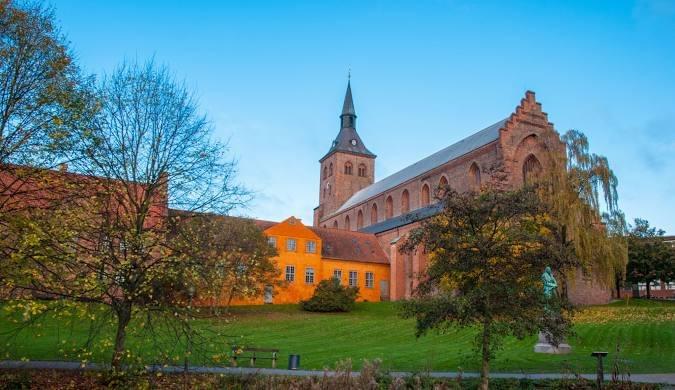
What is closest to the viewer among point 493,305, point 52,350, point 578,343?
point 493,305

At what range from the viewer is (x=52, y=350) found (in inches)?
729

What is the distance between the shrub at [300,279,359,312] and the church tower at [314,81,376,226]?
1702 inches

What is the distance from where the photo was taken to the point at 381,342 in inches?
934

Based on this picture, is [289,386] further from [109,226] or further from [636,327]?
[636,327]

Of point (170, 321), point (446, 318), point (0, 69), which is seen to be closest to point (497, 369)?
point (446, 318)

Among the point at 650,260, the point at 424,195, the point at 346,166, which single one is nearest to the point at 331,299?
the point at 424,195

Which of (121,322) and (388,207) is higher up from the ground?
(388,207)

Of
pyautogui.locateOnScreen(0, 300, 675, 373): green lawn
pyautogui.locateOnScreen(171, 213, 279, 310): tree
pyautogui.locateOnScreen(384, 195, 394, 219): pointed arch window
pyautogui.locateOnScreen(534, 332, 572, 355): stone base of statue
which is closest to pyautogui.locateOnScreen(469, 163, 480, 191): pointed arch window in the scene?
pyautogui.locateOnScreen(384, 195, 394, 219): pointed arch window

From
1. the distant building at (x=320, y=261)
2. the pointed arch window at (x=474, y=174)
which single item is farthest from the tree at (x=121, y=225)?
the pointed arch window at (x=474, y=174)

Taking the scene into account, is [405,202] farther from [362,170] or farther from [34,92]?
[34,92]

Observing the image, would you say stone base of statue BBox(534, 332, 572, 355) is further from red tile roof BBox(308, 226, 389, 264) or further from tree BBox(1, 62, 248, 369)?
red tile roof BBox(308, 226, 389, 264)

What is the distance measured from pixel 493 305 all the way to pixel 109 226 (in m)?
9.08

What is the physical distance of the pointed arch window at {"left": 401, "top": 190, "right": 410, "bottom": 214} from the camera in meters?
60.2

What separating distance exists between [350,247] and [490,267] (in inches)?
1492
